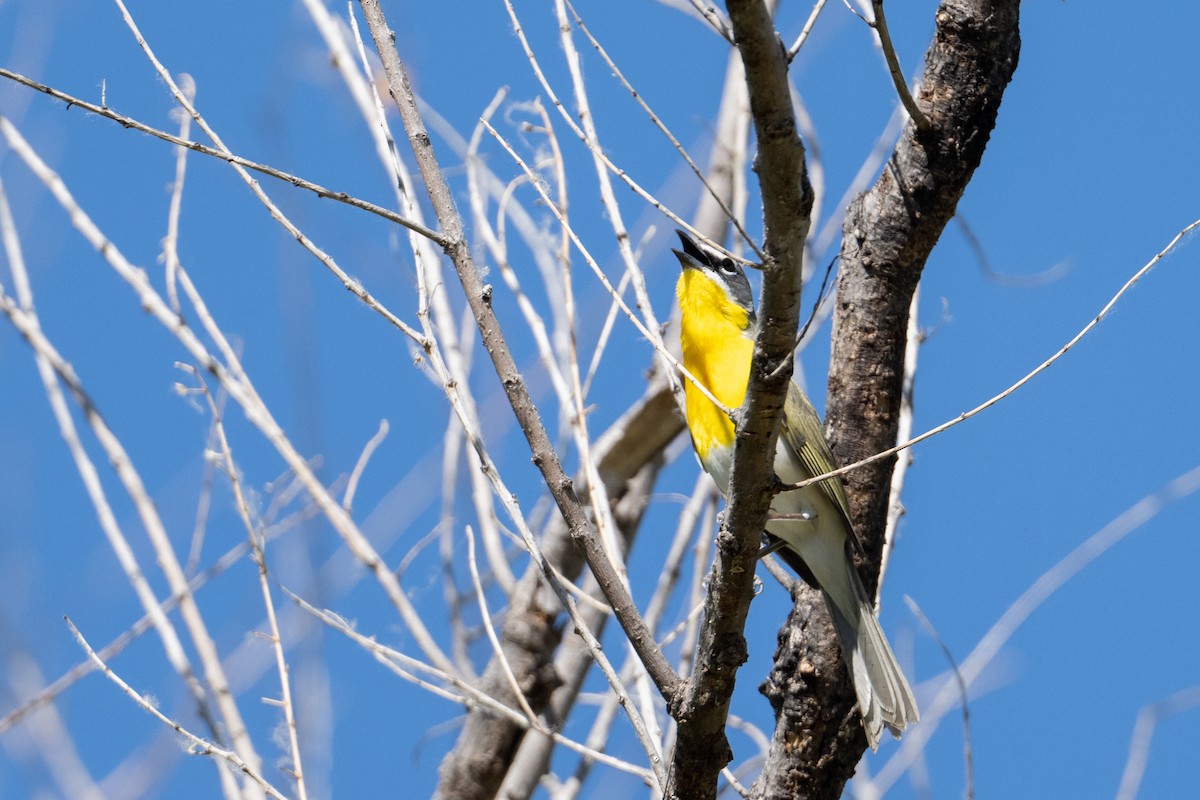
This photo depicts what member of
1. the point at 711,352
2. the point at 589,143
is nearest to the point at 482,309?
the point at 589,143

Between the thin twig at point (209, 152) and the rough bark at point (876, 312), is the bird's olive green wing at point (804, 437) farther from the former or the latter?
the thin twig at point (209, 152)

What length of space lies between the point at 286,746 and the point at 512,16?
1752mm

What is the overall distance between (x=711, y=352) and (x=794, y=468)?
0.48 metres

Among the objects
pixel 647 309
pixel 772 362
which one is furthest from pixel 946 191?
pixel 772 362

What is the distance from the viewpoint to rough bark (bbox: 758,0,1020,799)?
2996 millimetres

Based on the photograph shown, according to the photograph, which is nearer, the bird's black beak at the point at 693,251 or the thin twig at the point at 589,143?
the thin twig at the point at 589,143

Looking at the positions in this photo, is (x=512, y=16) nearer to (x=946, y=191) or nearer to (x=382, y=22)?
(x=382, y=22)

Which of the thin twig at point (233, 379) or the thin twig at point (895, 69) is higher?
the thin twig at point (895, 69)

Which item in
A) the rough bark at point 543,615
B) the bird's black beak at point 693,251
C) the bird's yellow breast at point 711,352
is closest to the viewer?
the bird's yellow breast at point 711,352

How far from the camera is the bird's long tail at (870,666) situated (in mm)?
3074

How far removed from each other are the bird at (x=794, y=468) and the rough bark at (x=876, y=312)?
0.20ft

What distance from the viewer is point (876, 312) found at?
3172 mm

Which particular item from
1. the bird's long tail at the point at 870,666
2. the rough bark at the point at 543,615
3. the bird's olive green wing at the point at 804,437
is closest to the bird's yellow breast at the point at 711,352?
the bird's olive green wing at the point at 804,437

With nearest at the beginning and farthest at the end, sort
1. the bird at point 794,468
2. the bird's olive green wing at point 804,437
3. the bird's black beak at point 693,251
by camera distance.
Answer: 1. the bird at point 794,468
2. the bird's olive green wing at point 804,437
3. the bird's black beak at point 693,251
